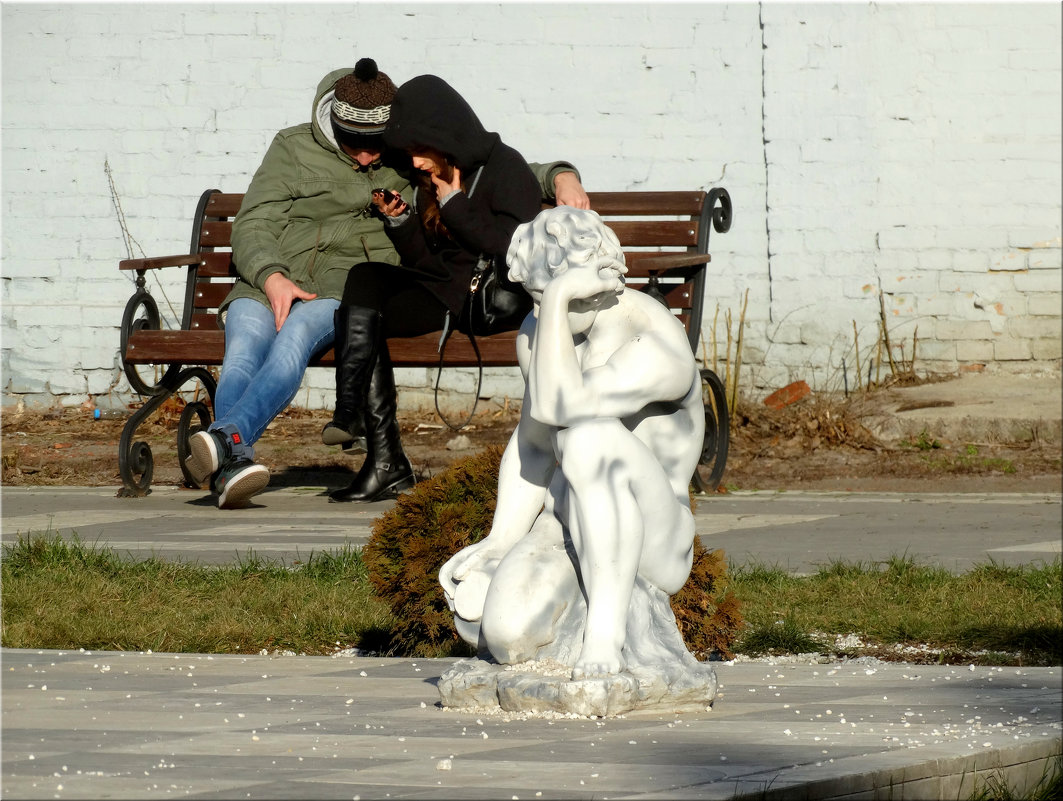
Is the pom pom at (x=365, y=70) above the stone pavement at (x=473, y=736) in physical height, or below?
above

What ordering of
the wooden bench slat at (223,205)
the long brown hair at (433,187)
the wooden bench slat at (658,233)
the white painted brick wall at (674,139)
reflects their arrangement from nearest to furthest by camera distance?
1. the long brown hair at (433,187)
2. the wooden bench slat at (658,233)
3. the wooden bench slat at (223,205)
4. the white painted brick wall at (674,139)

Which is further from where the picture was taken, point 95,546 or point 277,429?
point 277,429

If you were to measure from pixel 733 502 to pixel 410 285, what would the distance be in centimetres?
181

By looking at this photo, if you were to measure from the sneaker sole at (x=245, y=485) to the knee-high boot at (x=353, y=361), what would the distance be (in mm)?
293

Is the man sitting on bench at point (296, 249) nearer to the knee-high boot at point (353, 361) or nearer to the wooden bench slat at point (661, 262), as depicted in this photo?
the knee-high boot at point (353, 361)

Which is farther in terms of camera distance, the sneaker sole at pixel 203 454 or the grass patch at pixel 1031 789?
the sneaker sole at pixel 203 454

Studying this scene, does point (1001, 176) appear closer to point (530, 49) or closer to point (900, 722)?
point (530, 49)

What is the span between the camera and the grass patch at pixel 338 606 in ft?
13.9

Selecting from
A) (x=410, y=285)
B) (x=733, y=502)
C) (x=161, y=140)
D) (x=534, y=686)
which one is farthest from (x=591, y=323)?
(x=161, y=140)

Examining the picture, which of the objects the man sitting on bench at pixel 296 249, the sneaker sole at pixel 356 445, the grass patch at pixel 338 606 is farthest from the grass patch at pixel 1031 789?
the sneaker sole at pixel 356 445

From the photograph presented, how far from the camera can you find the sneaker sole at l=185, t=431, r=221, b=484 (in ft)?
19.7

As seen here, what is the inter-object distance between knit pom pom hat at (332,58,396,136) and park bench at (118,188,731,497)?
3.22 feet

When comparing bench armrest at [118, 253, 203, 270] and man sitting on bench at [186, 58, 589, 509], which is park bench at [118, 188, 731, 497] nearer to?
bench armrest at [118, 253, 203, 270]

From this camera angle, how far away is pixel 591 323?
3.22m
